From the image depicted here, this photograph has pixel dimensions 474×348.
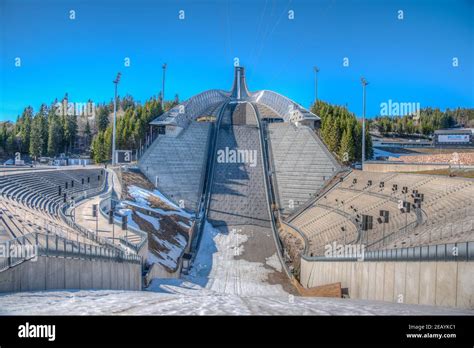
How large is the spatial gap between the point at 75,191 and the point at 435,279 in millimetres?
28973

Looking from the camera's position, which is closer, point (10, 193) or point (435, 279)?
point (435, 279)

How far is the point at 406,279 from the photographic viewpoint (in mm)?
11398

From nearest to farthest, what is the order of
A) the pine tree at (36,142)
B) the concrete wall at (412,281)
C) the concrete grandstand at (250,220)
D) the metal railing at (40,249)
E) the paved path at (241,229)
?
the metal railing at (40,249) < the concrete wall at (412,281) < the concrete grandstand at (250,220) < the paved path at (241,229) < the pine tree at (36,142)

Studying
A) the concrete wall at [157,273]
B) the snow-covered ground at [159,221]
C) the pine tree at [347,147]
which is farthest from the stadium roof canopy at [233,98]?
the concrete wall at [157,273]

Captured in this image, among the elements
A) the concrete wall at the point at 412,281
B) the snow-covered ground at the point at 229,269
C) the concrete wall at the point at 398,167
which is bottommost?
the snow-covered ground at the point at 229,269

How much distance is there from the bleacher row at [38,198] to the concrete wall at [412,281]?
37.6 feet

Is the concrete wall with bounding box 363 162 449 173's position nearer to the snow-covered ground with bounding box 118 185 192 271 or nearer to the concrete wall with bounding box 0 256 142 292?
the snow-covered ground with bounding box 118 185 192 271

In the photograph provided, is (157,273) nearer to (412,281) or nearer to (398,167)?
(412,281)

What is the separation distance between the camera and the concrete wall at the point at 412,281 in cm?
875

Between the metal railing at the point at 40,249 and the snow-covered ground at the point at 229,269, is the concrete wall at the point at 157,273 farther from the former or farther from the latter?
the metal railing at the point at 40,249

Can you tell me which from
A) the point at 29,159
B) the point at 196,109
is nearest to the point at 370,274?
the point at 196,109

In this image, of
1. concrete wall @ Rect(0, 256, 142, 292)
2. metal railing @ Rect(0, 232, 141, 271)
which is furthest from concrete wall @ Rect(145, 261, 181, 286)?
metal railing @ Rect(0, 232, 141, 271)

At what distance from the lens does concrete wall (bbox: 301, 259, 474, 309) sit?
875 centimetres
